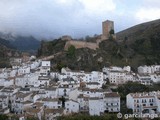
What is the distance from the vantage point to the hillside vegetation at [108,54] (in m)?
68.6

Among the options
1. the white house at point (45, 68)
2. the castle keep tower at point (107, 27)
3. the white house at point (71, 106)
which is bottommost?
the white house at point (71, 106)

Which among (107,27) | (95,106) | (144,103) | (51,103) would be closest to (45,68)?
(51,103)

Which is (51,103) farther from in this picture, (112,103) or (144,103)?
(144,103)

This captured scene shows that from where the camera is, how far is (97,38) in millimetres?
78562

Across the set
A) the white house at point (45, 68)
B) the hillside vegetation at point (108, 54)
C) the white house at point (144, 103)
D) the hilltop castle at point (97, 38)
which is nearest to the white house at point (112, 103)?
the white house at point (144, 103)

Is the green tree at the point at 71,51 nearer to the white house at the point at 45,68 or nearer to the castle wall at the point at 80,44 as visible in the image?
the castle wall at the point at 80,44

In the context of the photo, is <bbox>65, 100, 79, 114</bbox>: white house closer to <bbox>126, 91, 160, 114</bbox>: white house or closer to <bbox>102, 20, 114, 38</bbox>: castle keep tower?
<bbox>126, 91, 160, 114</bbox>: white house

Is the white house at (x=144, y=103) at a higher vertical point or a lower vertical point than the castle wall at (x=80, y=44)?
lower

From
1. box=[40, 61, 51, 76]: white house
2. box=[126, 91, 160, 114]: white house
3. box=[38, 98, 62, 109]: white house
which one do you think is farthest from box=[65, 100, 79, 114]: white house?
box=[40, 61, 51, 76]: white house

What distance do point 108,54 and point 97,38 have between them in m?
5.97

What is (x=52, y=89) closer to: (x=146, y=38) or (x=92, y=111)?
(x=92, y=111)

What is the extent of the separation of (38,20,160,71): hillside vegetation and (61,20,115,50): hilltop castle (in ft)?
3.78

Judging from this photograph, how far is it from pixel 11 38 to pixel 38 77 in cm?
11225

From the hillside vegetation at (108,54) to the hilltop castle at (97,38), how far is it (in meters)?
1.15
